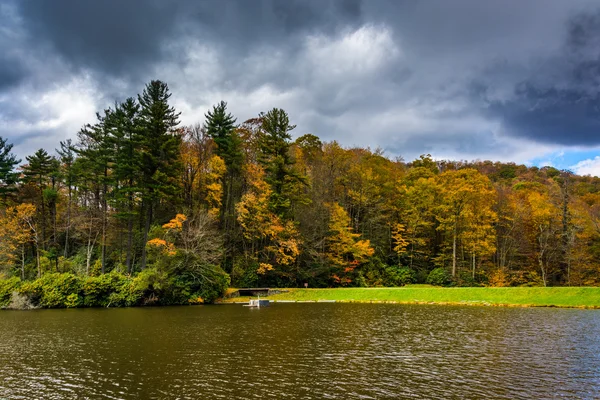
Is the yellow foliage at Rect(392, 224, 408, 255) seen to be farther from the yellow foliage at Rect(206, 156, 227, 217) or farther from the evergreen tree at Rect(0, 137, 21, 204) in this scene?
the evergreen tree at Rect(0, 137, 21, 204)

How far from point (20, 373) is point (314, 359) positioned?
12475mm

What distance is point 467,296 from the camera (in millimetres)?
39750

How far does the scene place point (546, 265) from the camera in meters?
52.3

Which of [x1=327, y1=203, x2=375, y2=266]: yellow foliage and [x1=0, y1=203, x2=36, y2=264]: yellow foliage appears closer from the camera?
[x1=0, y1=203, x2=36, y2=264]: yellow foliage

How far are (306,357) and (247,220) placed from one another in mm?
33667

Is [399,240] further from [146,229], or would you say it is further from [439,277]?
[146,229]

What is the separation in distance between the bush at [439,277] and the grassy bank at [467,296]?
1165 centimetres

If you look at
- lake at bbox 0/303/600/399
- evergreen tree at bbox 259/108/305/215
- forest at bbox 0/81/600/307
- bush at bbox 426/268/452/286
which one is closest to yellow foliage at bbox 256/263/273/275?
forest at bbox 0/81/600/307

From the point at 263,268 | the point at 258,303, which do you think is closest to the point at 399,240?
the point at 263,268

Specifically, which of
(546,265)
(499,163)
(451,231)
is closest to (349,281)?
(451,231)

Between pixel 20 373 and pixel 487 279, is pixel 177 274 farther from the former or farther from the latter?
pixel 487 279

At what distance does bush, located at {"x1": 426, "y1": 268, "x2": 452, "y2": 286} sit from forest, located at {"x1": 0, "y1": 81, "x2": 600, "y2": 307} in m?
0.20

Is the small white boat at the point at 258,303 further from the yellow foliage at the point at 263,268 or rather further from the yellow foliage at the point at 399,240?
the yellow foliage at the point at 399,240

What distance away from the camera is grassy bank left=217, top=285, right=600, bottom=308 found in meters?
34.6
